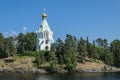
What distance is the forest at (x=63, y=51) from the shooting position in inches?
5187

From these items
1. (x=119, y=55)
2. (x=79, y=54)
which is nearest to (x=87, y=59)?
(x=79, y=54)

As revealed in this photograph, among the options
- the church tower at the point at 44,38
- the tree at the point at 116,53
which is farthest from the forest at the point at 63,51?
the church tower at the point at 44,38

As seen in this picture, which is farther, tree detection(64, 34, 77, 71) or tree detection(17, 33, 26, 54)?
tree detection(17, 33, 26, 54)

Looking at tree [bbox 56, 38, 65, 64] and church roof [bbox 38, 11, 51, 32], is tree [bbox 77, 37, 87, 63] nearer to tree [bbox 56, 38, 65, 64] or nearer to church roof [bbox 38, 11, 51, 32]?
tree [bbox 56, 38, 65, 64]

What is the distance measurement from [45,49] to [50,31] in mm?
9777

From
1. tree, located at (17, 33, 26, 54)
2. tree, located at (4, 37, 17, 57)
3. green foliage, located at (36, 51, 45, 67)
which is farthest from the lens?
tree, located at (17, 33, 26, 54)

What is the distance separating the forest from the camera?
131750mm

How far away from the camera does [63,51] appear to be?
456 feet

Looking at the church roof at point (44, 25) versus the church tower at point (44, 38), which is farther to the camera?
the church roof at point (44, 25)

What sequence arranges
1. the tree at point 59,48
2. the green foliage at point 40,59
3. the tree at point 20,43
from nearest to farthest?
the green foliage at point 40,59 → the tree at point 59,48 → the tree at point 20,43

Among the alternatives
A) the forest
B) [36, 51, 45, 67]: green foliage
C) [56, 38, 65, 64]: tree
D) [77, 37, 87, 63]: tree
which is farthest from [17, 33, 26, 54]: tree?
[77, 37, 87, 63]: tree

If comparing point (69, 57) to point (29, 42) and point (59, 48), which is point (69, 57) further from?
point (29, 42)

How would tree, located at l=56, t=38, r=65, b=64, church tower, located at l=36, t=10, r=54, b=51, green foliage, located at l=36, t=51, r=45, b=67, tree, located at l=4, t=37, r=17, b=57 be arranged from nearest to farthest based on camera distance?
green foliage, located at l=36, t=51, r=45, b=67 → tree, located at l=56, t=38, r=65, b=64 → tree, located at l=4, t=37, r=17, b=57 → church tower, located at l=36, t=10, r=54, b=51

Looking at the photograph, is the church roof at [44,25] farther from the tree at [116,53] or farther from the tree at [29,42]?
the tree at [116,53]
